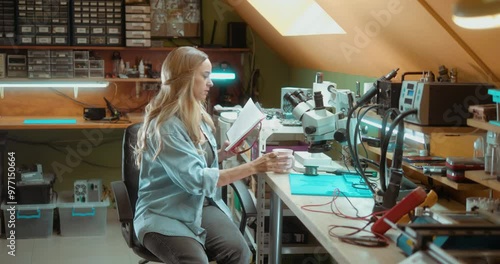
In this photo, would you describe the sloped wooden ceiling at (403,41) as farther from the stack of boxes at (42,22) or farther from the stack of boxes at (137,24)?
the stack of boxes at (42,22)

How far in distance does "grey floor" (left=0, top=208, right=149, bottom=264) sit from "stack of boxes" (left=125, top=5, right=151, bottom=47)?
137cm

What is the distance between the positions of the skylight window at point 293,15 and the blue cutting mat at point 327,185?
1.23 metres

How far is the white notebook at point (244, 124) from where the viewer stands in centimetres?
284

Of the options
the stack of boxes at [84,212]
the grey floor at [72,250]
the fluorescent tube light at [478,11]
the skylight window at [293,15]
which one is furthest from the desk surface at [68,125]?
the fluorescent tube light at [478,11]

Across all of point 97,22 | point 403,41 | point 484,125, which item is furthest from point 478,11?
point 97,22

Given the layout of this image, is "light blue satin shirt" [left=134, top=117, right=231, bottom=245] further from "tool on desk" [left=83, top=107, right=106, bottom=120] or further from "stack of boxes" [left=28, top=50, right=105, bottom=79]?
"stack of boxes" [left=28, top=50, right=105, bottom=79]

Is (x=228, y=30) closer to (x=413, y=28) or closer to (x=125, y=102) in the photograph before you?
(x=125, y=102)

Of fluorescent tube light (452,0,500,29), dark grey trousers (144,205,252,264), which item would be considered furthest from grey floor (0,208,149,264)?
fluorescent tube light (452,0,500,29)

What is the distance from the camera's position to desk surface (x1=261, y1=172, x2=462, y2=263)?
1824mm

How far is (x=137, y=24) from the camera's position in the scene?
4684 millimetres

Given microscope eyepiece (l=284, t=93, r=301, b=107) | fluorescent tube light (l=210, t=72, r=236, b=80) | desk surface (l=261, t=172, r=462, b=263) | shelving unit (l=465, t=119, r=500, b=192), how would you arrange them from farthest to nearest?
1. fluorescent tube light (l=210, t=72, r=236, b=80)
2. microscope eyepiece (l=284, t=93, r=301, b=107)
3. shelving unit (l=465, t=119, r=500, b=192)
4. desk surface (l=261, t=172, r=462, b=263)

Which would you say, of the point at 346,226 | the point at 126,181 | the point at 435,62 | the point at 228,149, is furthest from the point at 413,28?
the point at 126,181

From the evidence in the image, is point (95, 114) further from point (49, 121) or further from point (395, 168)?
point (395, 168)

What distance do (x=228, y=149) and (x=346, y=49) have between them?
33.7 inches
